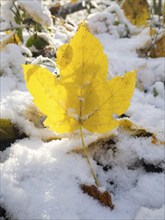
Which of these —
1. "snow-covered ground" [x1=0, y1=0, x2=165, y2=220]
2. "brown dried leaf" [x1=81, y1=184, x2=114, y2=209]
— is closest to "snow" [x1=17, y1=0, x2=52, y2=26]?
"snow-covered ground" [x1=0, y1=0, x2=165, y2=220]

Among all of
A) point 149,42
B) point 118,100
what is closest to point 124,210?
point 118,100

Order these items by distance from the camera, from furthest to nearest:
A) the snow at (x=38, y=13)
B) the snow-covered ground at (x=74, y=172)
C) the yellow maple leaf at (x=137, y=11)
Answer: the yellow maple leaf at (x=137, y=11) → the snow at (x=38, y=13) → the snow-covered ground at (x=74, y=172)

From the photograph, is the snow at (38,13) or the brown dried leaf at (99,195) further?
the snow at (38,13)

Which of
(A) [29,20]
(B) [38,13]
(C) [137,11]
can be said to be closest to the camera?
(B) [38,13]

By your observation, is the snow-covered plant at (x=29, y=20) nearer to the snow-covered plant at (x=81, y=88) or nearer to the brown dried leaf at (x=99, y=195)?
the snow-covered plant at (x=81, y=88)

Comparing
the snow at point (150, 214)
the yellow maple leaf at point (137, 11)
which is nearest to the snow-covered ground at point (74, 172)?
the snow at point (150, 214)

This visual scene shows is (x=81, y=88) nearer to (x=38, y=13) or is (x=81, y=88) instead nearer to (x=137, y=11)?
(x=38, y=13)

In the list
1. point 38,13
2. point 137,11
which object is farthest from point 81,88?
point 137,11
